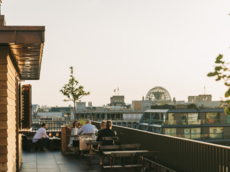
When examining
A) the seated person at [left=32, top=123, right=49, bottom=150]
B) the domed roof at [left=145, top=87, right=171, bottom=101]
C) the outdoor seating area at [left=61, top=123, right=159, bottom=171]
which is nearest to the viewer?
the outdoor seating area at [left=61, top=123, right=159, bottom=171]

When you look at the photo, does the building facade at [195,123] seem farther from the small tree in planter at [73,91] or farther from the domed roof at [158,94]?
the domed roof at [158,94]

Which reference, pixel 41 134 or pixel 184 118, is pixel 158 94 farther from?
pixel 41 134

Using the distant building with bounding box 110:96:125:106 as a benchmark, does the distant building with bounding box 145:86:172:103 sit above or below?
above

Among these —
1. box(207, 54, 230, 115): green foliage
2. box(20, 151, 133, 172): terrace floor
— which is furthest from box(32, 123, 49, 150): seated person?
box(207, 54, 230, 115): green foliage

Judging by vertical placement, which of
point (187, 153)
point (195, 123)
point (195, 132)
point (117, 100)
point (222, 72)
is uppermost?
point (222, 72)

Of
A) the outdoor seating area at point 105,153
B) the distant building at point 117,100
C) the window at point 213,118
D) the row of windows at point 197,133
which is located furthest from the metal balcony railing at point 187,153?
the distant building at point 117,100

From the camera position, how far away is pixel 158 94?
154 metres

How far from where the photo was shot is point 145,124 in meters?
81.9

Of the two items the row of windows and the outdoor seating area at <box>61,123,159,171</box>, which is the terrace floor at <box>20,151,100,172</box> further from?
the row of windows

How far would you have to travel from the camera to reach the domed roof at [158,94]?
154125 mm

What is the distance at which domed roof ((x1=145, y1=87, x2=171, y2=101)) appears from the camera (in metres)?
154

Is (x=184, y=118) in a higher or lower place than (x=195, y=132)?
higher

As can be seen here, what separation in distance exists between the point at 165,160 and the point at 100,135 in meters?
2.99

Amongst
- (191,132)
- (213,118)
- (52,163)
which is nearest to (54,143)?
(52,163)
